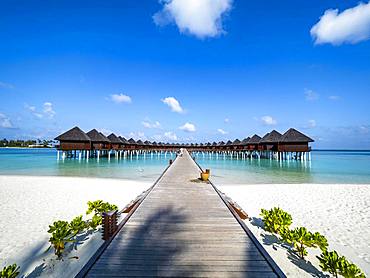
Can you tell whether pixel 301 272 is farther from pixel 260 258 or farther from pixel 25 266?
pixel 25 266

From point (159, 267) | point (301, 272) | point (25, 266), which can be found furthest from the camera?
point (25, 266)

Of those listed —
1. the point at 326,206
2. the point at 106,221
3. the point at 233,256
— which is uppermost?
the point at 106,221

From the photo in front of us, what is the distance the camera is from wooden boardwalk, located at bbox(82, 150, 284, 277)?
2.55 metres

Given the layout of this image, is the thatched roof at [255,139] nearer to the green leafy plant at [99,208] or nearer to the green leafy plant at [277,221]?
the green leafy plant at [277,221]

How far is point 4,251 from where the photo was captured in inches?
162

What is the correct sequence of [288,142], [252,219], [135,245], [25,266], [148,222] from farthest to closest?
[288,142]
[252,219]
[148,222]
[25,266]
[135,245]

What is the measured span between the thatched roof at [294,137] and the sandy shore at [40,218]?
79.6 ft

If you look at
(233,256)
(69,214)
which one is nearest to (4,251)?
(69,214)

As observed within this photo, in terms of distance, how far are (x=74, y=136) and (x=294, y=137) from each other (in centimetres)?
2825

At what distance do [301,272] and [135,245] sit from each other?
8.37ft

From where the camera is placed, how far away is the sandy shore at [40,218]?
3576mm

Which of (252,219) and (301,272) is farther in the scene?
(252,219)

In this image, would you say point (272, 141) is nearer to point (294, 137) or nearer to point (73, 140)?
point (294, 137)

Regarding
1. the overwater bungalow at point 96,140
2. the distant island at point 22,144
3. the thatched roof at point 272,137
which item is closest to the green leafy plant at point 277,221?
the thatched roof at point 272,137
